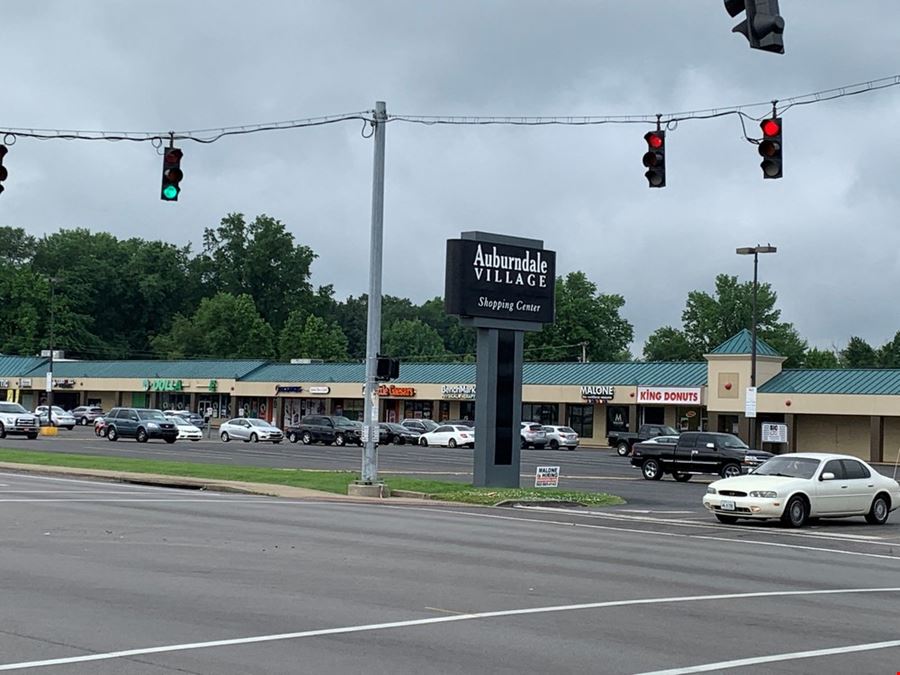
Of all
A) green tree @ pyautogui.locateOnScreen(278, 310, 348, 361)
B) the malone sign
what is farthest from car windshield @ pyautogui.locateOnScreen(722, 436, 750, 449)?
green tree @ pyautogui.locateOnScreen(278, 310, 348, 361)

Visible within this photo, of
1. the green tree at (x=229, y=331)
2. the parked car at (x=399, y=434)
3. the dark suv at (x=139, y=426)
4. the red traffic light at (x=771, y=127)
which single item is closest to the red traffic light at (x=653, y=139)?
the red traffic light at (x=771, y=127)

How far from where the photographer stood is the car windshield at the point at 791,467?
25.2 metres

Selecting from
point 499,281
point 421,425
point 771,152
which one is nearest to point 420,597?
point 771,152

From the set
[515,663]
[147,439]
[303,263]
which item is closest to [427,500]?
[515,663]

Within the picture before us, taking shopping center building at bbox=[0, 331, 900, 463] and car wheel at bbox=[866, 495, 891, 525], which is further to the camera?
shopping center building at bbox=[0, 331, 900, 463]

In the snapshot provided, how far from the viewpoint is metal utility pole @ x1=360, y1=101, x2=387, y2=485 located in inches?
1152

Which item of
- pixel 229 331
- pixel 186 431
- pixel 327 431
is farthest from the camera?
pixel 229 331

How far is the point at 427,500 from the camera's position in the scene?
29406mm

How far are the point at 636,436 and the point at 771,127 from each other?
4321cm

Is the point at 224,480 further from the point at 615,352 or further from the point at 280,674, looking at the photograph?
the point at 615,352

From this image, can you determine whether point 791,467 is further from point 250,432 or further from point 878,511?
point 250,432

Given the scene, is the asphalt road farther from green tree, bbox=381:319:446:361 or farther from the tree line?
green tree, bbox=381:319:446:361

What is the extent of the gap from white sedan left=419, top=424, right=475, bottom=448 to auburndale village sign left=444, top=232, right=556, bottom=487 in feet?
130

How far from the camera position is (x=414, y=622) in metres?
11.1
